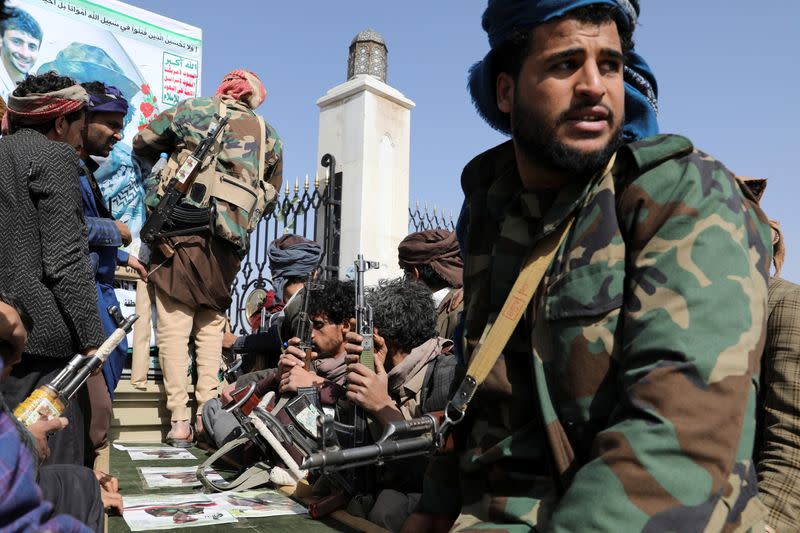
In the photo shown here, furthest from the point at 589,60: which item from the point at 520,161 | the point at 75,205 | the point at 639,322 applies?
the point at 75,205

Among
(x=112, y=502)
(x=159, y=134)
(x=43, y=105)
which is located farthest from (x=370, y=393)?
(x=159, y=134)

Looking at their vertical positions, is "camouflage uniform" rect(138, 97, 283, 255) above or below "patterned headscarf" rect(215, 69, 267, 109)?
below

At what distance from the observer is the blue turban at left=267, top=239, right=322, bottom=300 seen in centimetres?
562

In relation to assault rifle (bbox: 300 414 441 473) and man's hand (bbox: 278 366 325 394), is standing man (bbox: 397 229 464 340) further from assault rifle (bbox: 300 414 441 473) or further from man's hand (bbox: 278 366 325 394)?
assault rifle (bbox: 300 414 441 473)

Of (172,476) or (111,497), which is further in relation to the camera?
(172,476)

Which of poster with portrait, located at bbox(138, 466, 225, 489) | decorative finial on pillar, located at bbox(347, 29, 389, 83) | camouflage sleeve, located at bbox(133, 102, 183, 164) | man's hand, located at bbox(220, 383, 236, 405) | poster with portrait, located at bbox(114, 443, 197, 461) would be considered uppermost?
decorative finial on pillar, located at bbox(347, 29, 389, 83)

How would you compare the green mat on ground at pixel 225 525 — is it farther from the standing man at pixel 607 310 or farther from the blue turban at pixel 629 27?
the blue turban at pixel 629 27

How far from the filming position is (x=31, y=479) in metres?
1.58

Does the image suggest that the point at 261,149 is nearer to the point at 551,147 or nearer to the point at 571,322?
the point at 551,147

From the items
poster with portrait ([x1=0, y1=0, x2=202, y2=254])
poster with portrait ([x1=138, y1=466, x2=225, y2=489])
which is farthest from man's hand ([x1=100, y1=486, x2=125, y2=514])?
poster with portrait ([x1=0, y1=0, x2=202, y2=254])

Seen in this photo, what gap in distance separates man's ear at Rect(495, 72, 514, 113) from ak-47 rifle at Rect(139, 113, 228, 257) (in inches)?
150

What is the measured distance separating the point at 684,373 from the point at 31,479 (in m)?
1.50

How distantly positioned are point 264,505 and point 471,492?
7.24 ft

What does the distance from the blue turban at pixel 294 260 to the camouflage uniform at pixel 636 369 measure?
433 centimetres
